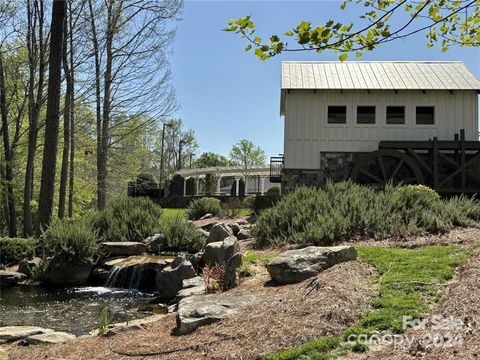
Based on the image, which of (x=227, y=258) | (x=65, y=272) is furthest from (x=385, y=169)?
(x=227, y=258)

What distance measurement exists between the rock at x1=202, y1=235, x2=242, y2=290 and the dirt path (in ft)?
8.95

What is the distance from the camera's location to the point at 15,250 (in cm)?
1033

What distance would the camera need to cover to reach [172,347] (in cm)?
411

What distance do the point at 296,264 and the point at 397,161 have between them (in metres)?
13.7

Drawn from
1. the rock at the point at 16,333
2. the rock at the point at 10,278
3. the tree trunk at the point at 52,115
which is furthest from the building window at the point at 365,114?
the rock at the point at 16,333

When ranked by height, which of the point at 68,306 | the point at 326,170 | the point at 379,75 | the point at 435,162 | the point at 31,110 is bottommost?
the point at 68,306

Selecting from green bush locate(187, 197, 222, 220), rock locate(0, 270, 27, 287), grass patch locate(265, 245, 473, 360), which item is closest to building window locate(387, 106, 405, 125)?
green bush locate(187, 197, 222, 220)

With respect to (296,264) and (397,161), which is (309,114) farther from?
(296,264)

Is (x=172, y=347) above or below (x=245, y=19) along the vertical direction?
below

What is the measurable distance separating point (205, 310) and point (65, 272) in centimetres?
559

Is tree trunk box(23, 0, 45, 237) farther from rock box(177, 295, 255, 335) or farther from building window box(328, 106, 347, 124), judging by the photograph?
building window box(328, 106, 347, 124)

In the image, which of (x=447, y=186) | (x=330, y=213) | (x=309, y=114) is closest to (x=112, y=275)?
(x=330, y=213)

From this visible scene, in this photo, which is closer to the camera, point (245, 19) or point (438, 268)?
point (245, 19)

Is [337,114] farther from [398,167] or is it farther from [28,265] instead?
[28,265]
